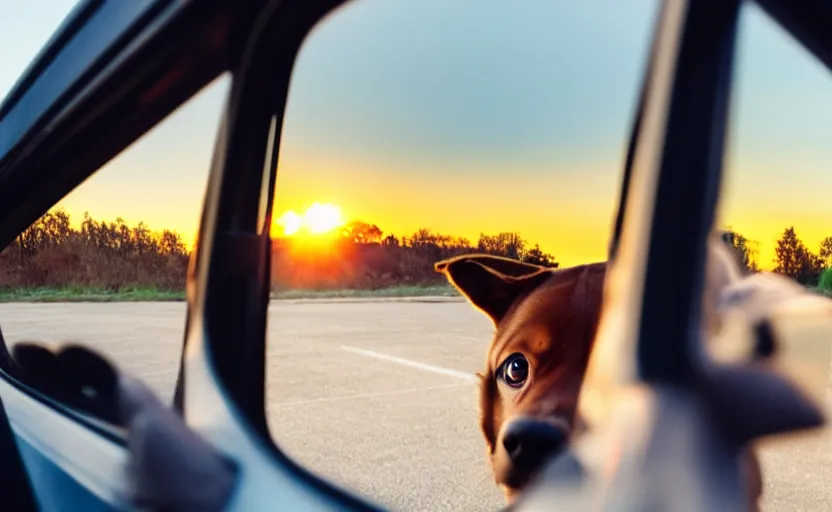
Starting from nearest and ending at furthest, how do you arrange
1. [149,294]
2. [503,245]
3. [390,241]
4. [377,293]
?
[503,245], [390,241], [377,293], [149,294]

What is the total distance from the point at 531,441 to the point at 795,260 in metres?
0.34

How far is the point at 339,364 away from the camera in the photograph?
7.38 meters

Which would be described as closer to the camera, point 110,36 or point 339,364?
point 110,36

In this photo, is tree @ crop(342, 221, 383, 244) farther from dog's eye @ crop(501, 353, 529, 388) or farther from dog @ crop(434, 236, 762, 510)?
dog's eye @ crop(501, 353, 529, 388)

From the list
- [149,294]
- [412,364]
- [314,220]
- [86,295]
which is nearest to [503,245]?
[314,220]

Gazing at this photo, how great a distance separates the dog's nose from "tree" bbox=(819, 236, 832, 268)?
0.27 meters

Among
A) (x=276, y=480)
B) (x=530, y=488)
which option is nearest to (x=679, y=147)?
(x=530, y=488)

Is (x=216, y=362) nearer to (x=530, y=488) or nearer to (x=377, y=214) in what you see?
(x=377, y=214)

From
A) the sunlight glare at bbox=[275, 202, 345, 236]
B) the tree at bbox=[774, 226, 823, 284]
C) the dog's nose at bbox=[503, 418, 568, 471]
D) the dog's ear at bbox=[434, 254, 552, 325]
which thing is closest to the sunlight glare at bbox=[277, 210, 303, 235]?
the sunlight glare at bbox=[275, 202, 345, 236]

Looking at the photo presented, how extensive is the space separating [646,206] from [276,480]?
71 cm

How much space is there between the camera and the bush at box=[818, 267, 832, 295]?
2.17ft

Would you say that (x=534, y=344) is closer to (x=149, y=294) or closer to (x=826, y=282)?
(x=826, y=282)

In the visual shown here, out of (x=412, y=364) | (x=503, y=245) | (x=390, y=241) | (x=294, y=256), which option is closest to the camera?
(x=503, y=245)

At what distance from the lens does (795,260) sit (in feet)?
2.35
